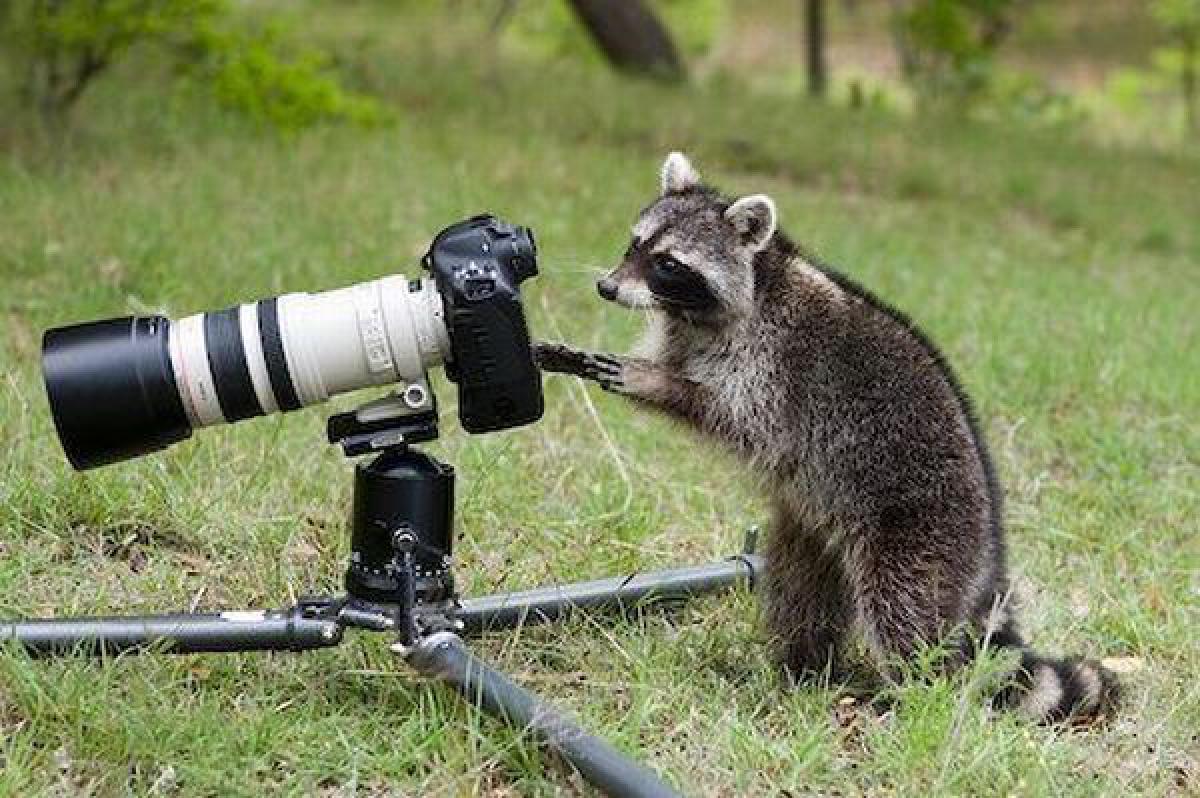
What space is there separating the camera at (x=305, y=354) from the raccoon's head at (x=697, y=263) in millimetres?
612

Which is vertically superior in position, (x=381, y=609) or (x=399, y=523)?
(x=399, y=523)

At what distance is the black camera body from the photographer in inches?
121

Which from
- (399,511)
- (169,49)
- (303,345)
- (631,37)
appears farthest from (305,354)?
(631,37)

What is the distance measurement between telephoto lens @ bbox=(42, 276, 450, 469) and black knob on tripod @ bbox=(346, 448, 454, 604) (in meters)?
0.17

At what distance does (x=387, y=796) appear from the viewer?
3.09 meters

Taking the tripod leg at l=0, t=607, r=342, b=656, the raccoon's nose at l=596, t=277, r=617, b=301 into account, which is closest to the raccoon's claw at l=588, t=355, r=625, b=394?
the raccoon's nose at l=596, t=277, r=617, b=301

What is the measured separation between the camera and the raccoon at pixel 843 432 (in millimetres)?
3627

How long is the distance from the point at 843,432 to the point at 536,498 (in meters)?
1.15

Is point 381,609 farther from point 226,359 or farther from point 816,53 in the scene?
point 816,53

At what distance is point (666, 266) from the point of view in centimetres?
376

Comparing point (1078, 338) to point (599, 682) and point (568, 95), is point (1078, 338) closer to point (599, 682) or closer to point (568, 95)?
point (599, 682)

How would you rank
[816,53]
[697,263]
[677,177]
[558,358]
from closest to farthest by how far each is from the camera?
[558,358], [697,263], [677,177], [816,53]

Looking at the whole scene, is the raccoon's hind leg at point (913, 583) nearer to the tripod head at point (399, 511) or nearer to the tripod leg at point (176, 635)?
the tripod head at point (399, 511)

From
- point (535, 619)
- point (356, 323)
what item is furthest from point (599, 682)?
point (356, 323)
